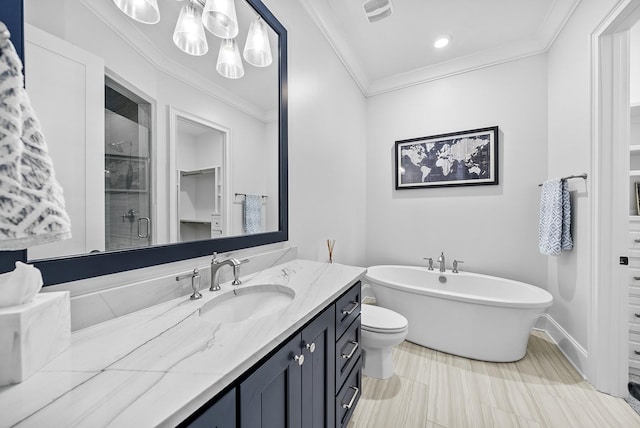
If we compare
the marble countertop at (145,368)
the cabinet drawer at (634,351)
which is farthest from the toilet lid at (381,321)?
the cabinet drawer at (634,351)

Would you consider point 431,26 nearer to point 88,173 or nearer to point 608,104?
point 608,104

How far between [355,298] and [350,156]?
167 cm

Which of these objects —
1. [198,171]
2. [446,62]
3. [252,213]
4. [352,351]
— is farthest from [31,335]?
[446,62]

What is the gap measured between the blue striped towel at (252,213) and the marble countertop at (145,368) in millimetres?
526

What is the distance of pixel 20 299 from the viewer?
1.58ft

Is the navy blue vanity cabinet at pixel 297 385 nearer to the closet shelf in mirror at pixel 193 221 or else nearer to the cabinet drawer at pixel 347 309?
the cabinet drawer at pixel 347 309

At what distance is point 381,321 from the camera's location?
160 centimetres

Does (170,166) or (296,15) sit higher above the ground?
(296,15)

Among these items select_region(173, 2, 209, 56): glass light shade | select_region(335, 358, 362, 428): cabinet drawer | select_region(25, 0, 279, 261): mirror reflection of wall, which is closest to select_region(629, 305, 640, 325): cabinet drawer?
select_region(335, 358, 362, 428): cabinet drawer

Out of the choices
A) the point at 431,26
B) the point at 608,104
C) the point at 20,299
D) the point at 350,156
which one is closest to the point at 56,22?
the point at 20,299

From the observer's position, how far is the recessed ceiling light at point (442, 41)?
218 centimetres

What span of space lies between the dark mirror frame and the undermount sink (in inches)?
8.7

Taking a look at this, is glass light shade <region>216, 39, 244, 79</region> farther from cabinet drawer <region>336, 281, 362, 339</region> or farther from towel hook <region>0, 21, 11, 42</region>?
cabinet drawer <region>336, 281, 362, 339</region>

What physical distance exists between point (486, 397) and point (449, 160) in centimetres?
204
